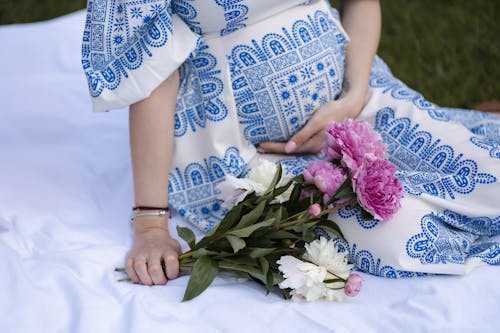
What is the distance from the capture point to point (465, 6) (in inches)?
123

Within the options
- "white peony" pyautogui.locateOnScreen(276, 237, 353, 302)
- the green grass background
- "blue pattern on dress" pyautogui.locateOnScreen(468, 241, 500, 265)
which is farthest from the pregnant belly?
the green grass background

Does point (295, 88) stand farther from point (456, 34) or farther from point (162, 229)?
point (456, 34)

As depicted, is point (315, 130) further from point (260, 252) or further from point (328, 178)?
point (260, 252)

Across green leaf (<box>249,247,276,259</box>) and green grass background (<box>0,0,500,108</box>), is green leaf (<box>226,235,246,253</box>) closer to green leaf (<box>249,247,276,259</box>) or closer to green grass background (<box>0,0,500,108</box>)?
green leaf (<box>249,247,276,259</box>)

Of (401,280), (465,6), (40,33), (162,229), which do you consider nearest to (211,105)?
(162,229)

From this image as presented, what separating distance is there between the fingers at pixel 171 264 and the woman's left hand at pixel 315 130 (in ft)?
1.05

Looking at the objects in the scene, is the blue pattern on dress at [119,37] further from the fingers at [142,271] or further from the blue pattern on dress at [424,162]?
the blue pattern on dress at [424,162]

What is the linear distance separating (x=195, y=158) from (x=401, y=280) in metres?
0.49

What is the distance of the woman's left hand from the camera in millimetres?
1413

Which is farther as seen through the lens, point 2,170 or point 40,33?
point 40,33

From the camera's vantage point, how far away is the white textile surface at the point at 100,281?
1.13 metres

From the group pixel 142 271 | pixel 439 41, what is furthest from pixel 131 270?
pixel 439 41

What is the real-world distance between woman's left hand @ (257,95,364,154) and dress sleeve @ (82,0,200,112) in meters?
0.28

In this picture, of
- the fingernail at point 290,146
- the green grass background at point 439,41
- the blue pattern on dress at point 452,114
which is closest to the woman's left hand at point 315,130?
the fingernail at point 290,146
